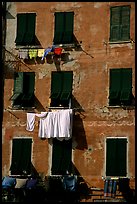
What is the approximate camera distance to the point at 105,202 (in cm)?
2639

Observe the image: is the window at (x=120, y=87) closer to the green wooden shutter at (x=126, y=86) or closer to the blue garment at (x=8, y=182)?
the green wooden shutter at (x=126, y=86)

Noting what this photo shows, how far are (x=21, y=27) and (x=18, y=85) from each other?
3676mm

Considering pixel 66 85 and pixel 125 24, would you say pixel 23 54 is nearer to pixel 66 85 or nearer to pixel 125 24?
pixel 66 85

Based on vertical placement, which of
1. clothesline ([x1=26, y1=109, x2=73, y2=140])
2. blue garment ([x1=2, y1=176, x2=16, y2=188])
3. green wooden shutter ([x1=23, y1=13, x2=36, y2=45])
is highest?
green wooden shutter ([x1=23, y1=13, x2=36, y2=45])

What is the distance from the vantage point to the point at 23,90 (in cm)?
2967

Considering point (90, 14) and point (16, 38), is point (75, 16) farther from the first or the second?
point (16, 38)

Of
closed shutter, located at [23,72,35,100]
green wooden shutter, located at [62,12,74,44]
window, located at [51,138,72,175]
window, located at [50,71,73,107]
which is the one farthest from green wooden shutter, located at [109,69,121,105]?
closed shutter, located at [23,72,35,100]

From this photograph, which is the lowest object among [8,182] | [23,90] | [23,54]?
[8,182]

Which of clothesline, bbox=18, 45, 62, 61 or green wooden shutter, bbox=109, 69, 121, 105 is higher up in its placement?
clothesline, bbox=18, 45, 62, 61

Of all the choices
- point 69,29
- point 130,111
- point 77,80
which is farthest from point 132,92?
point 69,29

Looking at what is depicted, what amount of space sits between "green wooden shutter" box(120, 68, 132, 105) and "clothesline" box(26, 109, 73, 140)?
3.08m

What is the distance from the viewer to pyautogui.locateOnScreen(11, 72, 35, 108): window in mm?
29516

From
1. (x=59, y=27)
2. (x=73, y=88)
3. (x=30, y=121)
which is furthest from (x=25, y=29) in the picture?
(x=30, y=121)

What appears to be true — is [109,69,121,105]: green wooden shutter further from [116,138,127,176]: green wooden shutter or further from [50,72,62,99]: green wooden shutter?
[50,72,62,99]: green wooden shutter
